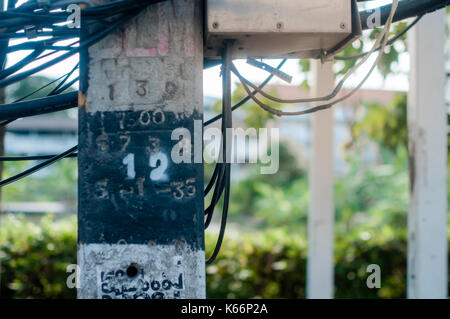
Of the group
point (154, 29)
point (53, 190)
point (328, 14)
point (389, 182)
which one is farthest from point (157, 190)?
point (53, 190)

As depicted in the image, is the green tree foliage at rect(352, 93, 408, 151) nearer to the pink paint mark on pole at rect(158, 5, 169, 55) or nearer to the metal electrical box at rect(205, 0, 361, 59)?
the metal electrical box at rect(205, 0, 361, 59)

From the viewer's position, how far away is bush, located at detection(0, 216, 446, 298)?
480 centimetres

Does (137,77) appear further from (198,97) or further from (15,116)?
(15,116)

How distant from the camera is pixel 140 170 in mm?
1492

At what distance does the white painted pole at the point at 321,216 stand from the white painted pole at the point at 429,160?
90 cm

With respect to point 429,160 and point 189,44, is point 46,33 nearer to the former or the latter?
point 189,44

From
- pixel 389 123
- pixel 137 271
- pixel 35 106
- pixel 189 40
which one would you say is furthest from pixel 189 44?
pixel 389 123

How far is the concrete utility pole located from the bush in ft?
11.6

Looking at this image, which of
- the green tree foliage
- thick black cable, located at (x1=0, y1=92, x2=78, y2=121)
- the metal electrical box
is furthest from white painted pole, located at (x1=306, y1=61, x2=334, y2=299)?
thick black cable, located at (x1=0, y1=92, x2=78, y2=121)

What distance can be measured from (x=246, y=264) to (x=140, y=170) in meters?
3.86

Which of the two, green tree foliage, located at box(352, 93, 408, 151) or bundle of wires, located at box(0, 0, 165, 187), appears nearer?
bundle of wires, located at box(0, 0, 165, 187)

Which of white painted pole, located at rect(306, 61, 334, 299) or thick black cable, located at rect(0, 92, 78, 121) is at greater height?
thick black cable, located at rect(0, 92, 78, 121)

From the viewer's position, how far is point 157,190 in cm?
150
